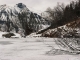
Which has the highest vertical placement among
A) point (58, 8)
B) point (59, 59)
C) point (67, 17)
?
point (58, 8)

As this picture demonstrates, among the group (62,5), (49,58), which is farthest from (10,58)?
(62,5)

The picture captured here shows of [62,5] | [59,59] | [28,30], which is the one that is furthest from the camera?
Result: [62,5]

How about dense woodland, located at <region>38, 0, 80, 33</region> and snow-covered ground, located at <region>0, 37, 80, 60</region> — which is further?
dense woodland, located at <region>38, 0, 80, 33</region>

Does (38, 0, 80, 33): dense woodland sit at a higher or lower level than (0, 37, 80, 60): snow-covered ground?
higher

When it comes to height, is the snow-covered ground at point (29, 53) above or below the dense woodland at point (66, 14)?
below

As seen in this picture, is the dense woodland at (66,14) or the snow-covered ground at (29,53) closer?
the snow-covered ground at (29,53)

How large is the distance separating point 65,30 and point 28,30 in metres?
20.2

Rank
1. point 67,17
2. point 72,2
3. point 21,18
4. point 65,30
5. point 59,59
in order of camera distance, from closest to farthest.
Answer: point 59,59 → point 65,30 → point 67,17 → point 72,2 → point 21,18

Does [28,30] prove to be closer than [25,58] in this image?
No

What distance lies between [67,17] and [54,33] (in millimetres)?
13776

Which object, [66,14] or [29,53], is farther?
[66,14]

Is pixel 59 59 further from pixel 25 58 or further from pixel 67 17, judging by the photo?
pixel 67 17

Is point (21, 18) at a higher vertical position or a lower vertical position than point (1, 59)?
higher

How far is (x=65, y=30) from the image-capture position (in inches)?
1513
